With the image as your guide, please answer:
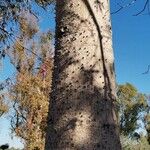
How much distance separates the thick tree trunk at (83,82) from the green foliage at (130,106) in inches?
2188

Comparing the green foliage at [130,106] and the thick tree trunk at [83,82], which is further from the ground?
the green foliage at [130,106]

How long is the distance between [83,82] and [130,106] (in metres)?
57.6

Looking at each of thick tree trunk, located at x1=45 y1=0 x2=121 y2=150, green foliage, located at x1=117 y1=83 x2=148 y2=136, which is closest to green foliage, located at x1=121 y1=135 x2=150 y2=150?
green foliage, located at x1=117 y1=83 x2=148 y2=136

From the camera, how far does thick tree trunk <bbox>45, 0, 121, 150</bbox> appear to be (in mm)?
2822

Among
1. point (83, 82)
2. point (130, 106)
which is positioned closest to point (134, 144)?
point (130, 106)

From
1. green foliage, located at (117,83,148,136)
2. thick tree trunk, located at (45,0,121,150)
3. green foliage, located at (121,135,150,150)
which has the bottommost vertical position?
thick tree trunk, located at (45,0,121,150)

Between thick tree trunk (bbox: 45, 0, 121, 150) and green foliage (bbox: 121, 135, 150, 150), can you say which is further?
green foliage (bbox: 121, 135, 150, 150)

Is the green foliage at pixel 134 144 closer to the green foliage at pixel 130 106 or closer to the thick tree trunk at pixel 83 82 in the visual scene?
the green foliage at pixel 130 106

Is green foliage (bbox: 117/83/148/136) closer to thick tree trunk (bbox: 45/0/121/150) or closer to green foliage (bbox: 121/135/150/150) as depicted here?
green foliage (bbox: 121/135/150/150)

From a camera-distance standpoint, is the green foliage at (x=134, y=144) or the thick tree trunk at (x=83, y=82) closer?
the thick tree trunk at (x=83, y=82)

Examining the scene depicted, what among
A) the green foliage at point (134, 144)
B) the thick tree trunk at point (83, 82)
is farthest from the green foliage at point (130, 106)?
the thick tree trunk at point (83, 82)

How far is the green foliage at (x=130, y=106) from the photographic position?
194 feet

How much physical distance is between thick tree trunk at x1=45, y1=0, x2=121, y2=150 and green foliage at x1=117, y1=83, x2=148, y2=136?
55574 millimetres

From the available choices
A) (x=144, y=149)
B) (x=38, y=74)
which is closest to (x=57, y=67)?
(x=38, y=74)
